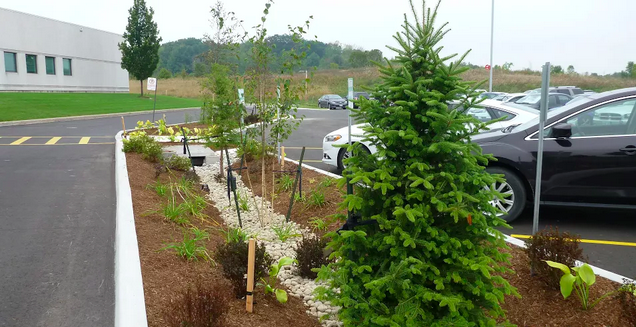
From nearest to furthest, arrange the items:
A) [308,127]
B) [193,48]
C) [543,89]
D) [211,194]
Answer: [543,89] < [211,194] < [308,127] < [193,48]

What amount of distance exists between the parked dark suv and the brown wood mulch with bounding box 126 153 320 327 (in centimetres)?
321

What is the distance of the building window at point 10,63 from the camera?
4308 centimetres

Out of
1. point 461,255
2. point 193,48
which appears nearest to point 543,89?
point 461,255

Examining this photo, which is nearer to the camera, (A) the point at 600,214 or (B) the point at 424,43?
(B) the point at 424,43

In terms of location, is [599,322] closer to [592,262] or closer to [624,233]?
[592,262]

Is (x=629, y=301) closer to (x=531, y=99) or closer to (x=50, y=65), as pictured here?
(x=531, y=99)

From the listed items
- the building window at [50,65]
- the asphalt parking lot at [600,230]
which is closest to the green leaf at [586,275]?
the asphalt parking lot at [600,230]

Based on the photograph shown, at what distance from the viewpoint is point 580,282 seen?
409cm

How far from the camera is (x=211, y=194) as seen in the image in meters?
9.55

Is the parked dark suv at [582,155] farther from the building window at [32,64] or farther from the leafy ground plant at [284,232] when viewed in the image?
the building window at [32,64]

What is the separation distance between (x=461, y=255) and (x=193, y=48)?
105 metres

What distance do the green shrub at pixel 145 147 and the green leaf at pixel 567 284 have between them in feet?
32.0

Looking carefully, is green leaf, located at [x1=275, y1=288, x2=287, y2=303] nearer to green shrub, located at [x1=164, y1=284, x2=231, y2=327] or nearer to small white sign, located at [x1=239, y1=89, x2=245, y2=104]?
green shrub, located at [x1=164, y1=284, x2=231, y2=327]

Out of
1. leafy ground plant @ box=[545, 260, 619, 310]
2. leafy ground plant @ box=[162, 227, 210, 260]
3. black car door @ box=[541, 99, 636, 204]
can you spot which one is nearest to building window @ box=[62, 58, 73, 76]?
leafy ground plant @ box=[162, 227, 210, 260]
